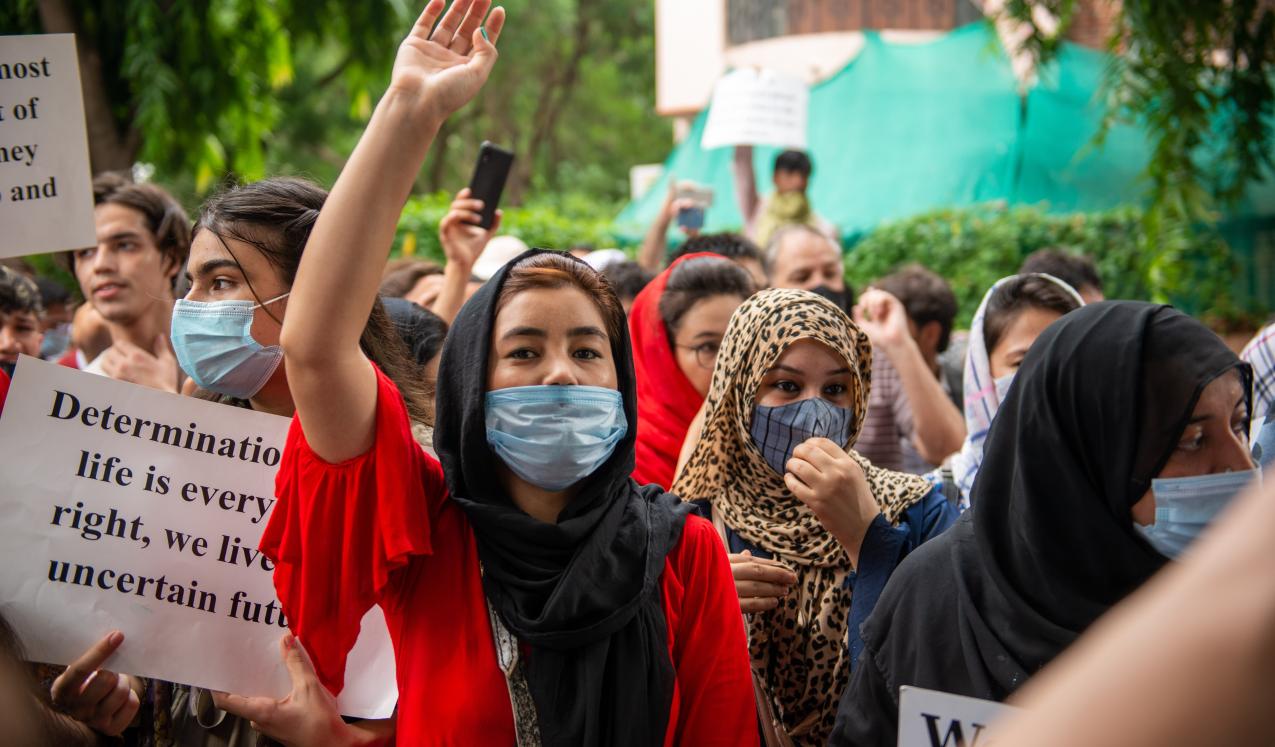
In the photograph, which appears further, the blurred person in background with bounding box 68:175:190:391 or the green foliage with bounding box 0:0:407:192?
the green foliage with bounding box 0:0:407:192

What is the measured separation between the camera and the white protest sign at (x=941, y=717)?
1720 millimetres

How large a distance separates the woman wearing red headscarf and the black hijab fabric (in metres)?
1.35

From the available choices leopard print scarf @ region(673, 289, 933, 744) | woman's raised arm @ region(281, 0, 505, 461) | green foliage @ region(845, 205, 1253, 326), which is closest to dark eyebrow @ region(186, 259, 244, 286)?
woman's raised arm @ region(281, 0, 505, 461)

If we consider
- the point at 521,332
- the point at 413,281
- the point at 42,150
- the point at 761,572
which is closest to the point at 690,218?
the point at 413,281

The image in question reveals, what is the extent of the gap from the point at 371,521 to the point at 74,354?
14.2 feet

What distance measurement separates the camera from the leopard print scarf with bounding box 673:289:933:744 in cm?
264

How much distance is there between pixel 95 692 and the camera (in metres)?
2.38

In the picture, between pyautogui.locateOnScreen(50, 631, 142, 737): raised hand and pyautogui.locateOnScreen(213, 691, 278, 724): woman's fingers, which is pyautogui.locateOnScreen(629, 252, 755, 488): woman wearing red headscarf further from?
pyautogui.locateOnScreen(50, 631, 142, 737): raised hand

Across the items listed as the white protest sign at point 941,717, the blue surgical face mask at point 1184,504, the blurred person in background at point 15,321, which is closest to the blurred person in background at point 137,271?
the blurred person in background at point 15,321

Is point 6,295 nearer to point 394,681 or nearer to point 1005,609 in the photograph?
point 394,681

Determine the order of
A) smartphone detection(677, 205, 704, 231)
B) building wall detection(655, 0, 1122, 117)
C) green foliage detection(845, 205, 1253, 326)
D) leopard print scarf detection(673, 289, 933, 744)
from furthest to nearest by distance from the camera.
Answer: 1. building wall detection(655, 0, 1122, 117)
2. green foliage detection(845, 205, 1253, 326)
3. smartphone detection(677, 205, 704, 231)
4. leopard print scarf detection(673, 289, 933, 744)

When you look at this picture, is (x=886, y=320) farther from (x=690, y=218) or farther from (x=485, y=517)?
(x=485, y=517)

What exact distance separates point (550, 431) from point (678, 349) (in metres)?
1.70

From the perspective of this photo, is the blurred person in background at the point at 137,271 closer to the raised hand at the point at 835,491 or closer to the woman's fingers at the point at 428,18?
the woman's fingers at the point at 428,18
